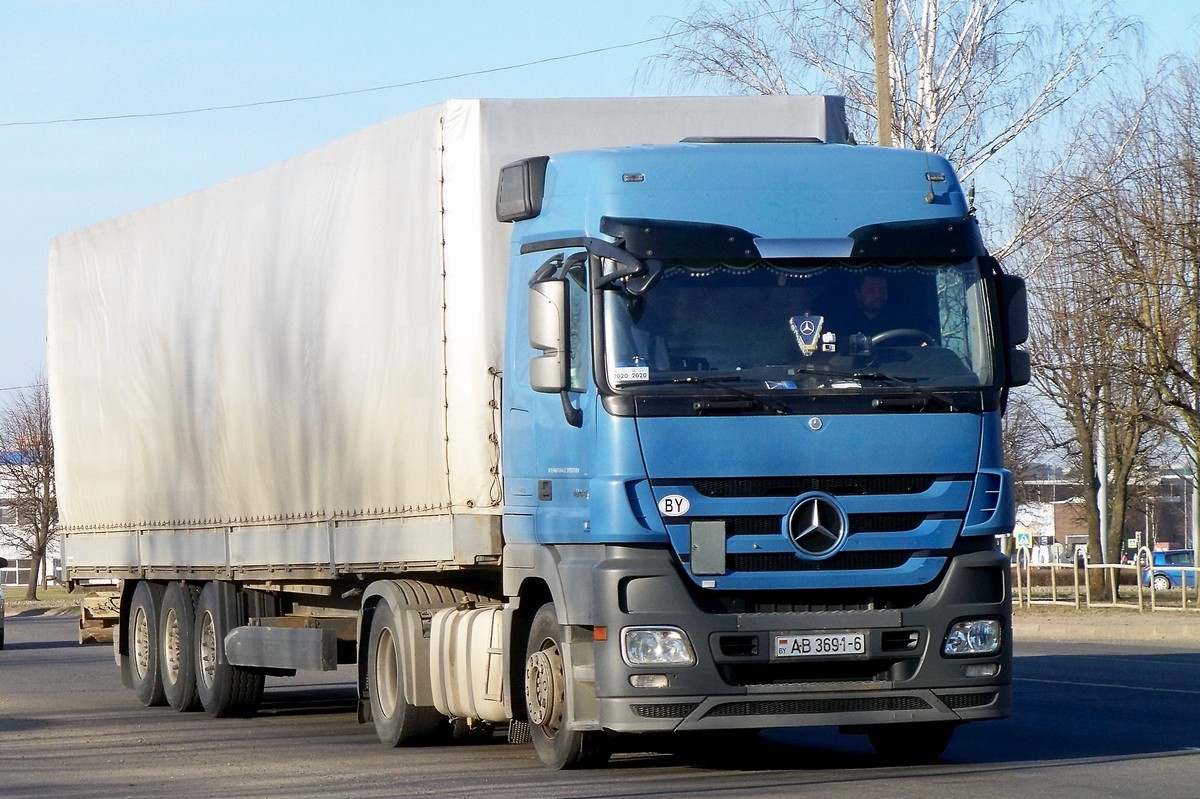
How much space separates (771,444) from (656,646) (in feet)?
3.90

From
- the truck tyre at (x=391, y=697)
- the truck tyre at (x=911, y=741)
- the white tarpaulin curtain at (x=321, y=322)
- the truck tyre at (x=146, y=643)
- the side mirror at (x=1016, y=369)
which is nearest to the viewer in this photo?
the side mirror at (x=1016, y=369)

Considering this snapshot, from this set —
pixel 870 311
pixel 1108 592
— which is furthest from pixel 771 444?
pixel 1108 592

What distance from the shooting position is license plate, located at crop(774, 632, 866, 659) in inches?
375

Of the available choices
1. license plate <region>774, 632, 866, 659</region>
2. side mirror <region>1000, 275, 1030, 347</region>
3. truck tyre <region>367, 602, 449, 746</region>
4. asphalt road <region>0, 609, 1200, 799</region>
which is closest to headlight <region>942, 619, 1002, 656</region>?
license plate <region>774, 632, 866, 659</region>

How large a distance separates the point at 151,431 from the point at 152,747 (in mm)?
4313

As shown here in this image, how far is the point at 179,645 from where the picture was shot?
1652 cm

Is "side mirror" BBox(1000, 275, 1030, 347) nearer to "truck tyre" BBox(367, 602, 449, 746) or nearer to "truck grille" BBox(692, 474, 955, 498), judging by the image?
"truck grille" BBox(692, 474, 955, 498)

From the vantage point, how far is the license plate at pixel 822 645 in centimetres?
952

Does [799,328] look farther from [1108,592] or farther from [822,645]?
[1108,592]

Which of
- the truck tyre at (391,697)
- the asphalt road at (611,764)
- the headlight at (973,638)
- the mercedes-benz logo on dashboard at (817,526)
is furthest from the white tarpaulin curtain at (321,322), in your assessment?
the headlight at (973,638)

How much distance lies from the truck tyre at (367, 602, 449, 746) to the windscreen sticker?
3218mm

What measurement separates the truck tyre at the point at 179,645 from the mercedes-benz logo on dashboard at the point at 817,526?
8.13m

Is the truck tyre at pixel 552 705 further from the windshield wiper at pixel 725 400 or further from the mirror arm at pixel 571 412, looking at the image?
the windshield wiper at pixel 725 400

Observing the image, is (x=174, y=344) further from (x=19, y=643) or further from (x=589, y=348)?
(x=19, y=643)
